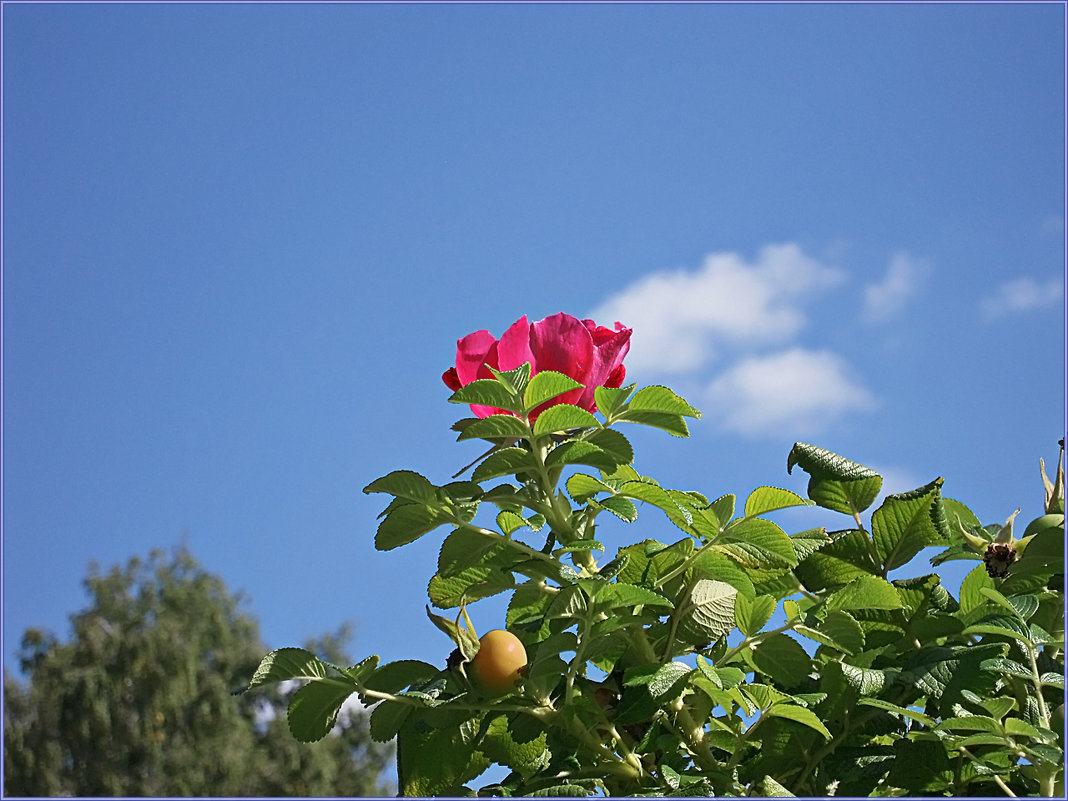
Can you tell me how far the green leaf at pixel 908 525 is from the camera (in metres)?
0.68

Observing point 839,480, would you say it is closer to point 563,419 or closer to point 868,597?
point 868,597

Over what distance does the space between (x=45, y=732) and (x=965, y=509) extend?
1733 cm

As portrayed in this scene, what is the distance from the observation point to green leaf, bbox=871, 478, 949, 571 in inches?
26.8

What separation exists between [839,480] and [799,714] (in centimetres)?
19

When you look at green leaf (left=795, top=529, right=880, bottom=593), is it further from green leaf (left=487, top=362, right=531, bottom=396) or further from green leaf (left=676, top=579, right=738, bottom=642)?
green leaf (left=487, top=362, right=531, bottom=396)

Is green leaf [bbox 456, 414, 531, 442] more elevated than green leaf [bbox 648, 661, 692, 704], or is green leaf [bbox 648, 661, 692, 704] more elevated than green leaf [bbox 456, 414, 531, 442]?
green leaf [bbox 456, 414, 531, 442]

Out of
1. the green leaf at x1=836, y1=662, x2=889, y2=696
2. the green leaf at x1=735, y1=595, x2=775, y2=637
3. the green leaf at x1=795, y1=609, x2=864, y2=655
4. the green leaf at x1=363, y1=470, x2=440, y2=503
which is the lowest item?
the green leaf at x1=836, y1=662, x2=889, y2=696

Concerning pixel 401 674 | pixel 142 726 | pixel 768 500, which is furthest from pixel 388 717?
pixel 142 726

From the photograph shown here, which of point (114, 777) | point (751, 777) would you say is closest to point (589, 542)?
point (751, 777)

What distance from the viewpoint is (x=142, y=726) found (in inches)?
618

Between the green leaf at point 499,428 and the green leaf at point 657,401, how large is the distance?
0.19 feet

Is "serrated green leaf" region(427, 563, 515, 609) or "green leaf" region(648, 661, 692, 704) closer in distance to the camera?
"green leaf" region(648, 661, 692, 704)

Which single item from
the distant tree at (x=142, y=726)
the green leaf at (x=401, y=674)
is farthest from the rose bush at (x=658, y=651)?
the distant tree at (x=142, y=726)

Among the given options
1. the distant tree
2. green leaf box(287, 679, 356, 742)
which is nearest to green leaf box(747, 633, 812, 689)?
green leaf box(287, 679, 356, 742)
